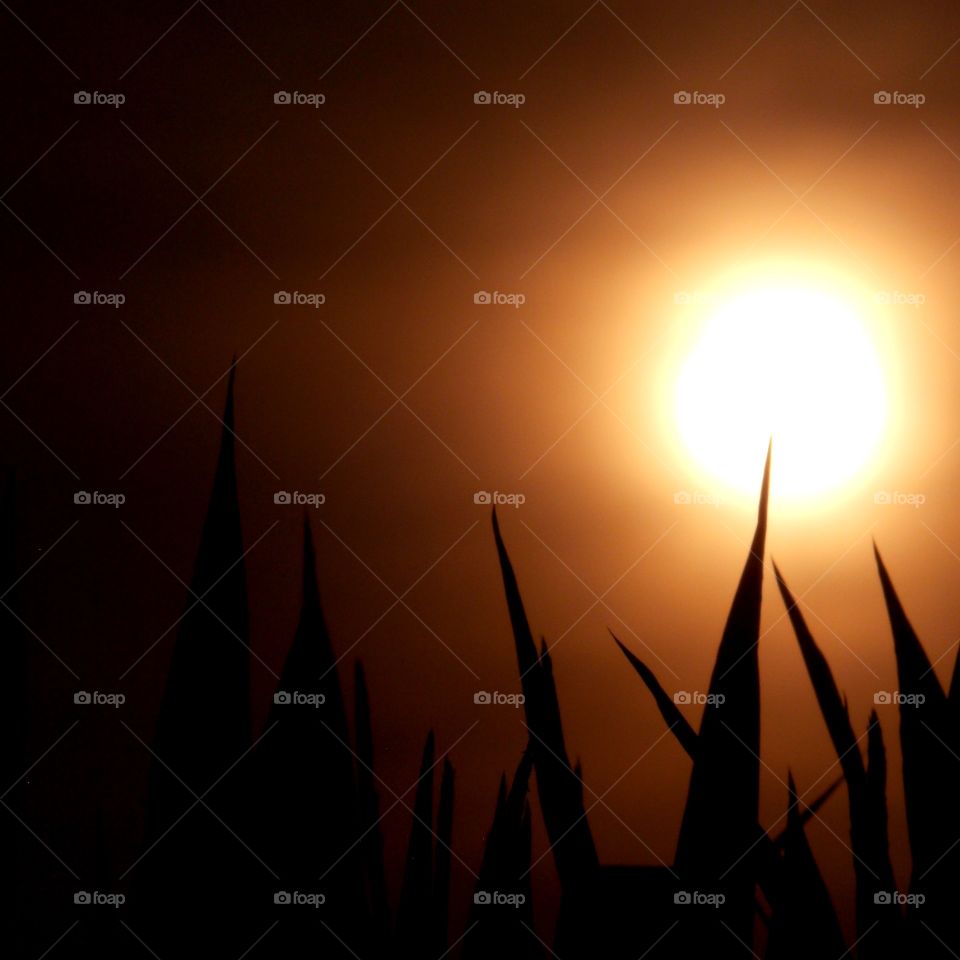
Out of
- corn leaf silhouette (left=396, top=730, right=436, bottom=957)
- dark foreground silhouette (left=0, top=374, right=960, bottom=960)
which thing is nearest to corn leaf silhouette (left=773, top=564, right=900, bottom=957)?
dark foreground silhouette (left=0, top=374, right=960, bottom=960)

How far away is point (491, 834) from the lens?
5.14 ft

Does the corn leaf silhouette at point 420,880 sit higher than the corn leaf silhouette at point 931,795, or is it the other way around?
the corn leaf silhouette at point 931,795

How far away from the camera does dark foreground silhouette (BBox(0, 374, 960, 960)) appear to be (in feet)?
5.04

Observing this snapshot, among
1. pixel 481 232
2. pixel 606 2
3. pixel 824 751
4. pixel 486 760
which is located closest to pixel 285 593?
pixel 486 760

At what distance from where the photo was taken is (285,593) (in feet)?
5.24

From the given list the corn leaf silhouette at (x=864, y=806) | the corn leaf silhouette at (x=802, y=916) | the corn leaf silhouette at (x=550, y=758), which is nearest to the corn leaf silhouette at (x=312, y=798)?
the corn leaf silhouette at (x=550, y=758)

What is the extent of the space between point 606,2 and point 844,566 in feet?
3.49

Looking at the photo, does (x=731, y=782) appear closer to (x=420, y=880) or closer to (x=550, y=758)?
(x=550, y=758)

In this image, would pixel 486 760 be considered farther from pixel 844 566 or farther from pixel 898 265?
pixel 898 265

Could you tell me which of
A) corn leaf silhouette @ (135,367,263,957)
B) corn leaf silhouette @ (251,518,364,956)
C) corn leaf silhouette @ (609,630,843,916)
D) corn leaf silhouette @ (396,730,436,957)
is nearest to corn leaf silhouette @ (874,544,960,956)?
corn leaf silhouette @ (609,630,843,916)

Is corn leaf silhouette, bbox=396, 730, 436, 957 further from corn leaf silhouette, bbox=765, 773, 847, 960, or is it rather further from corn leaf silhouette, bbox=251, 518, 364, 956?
corn leaf silhouette, bbox=765, 773, 847, 960

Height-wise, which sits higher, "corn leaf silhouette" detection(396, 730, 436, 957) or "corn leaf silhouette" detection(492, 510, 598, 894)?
"corn leaf silhouette" detection(492, 510, 598, 894)

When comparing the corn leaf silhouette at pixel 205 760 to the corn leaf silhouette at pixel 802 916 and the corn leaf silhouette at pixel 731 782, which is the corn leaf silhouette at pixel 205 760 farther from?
the corn leaf silhouette at pixel 802 916

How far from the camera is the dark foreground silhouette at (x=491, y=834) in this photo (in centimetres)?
154
